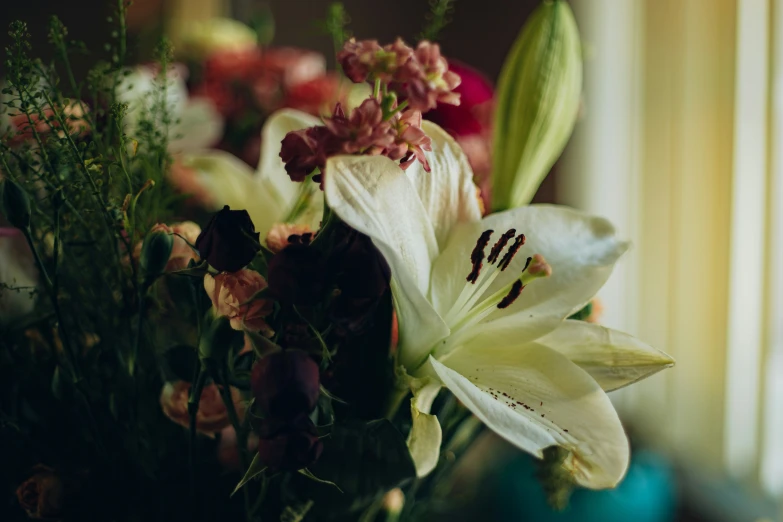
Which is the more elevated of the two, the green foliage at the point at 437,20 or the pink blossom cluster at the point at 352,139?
the green foliage at the point at 437,20

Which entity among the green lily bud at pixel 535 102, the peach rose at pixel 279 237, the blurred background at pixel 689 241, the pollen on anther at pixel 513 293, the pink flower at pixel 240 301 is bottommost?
the blurred background at pixel 689 241

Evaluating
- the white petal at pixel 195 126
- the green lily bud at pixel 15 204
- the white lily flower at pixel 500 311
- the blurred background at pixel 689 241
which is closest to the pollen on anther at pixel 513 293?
the white lily flower at pixel 500 311

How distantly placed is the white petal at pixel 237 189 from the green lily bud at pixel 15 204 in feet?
0.53

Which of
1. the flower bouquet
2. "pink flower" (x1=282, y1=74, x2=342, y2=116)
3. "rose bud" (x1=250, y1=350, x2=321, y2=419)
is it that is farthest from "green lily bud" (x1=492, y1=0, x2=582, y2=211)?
"pink flower" (x1=282, y1=74, x2=342, y2=116)

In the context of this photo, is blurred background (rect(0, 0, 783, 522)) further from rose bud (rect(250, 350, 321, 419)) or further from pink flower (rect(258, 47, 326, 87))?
rose bud (rect(250, 350, 321, 419))

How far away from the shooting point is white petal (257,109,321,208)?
43cm

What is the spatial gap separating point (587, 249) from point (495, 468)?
60cm

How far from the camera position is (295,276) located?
288 millimetres

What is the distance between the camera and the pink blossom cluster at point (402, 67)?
0.30 meters

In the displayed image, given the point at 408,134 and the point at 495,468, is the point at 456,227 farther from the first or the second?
the point at 495,468

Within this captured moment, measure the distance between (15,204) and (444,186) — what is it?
19 cm

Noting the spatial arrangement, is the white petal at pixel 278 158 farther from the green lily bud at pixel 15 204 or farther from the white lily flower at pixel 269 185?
the green lily bud at pixel 15 204

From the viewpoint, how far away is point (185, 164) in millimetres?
514

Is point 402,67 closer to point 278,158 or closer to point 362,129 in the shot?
point 362,129
